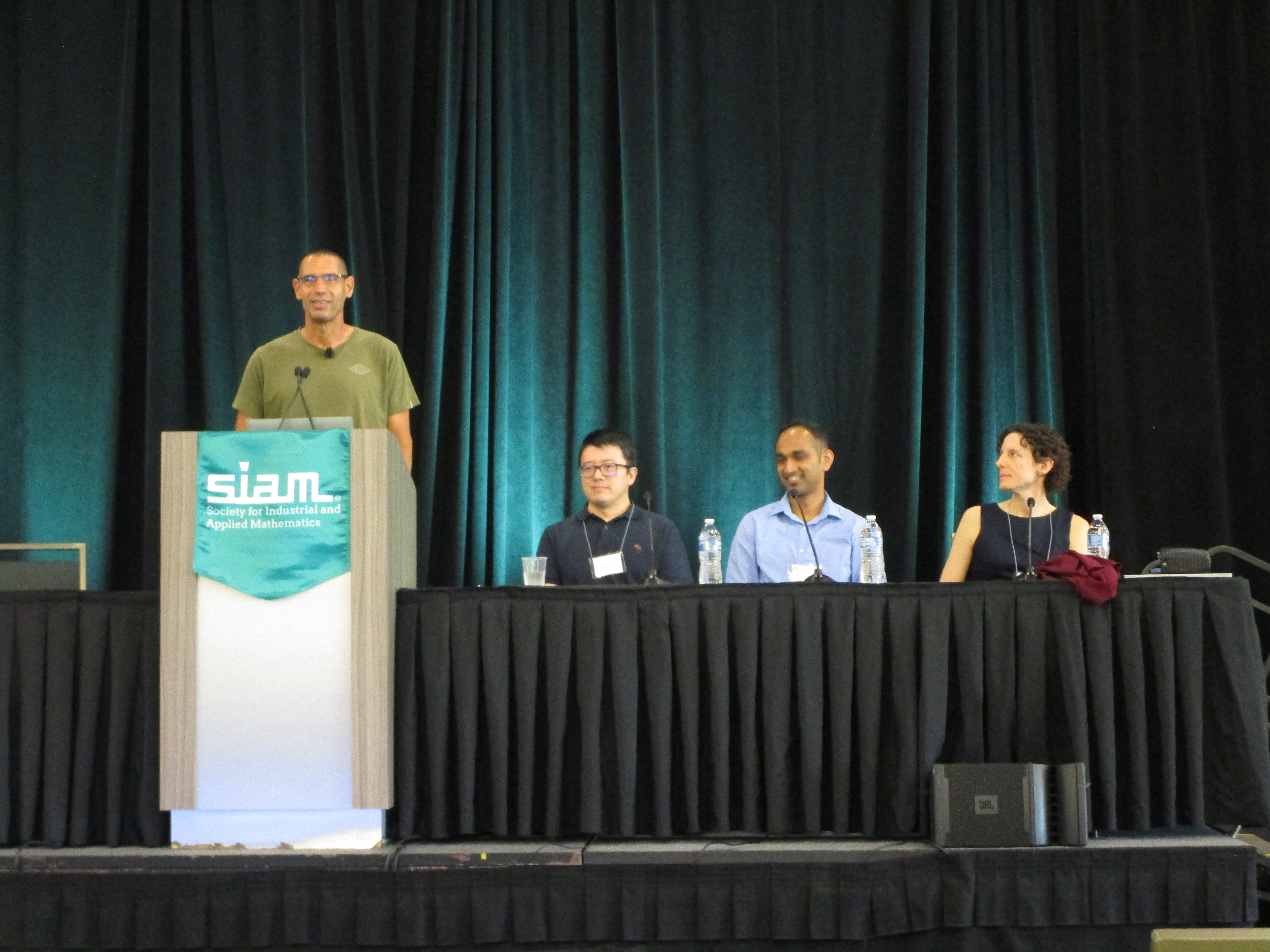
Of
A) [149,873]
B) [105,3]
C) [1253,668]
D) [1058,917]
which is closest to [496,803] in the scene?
[149,873]

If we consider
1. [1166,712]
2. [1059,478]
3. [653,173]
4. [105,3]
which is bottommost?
[1166,712]

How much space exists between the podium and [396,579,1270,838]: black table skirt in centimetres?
13

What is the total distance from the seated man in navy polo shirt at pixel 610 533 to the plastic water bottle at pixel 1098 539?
117cm

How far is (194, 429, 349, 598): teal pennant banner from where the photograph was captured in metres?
2.83

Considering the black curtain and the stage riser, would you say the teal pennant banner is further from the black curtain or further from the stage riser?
the black curtain

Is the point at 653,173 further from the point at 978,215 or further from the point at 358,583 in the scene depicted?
the point at 358,583

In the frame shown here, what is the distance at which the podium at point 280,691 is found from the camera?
281 centimetres

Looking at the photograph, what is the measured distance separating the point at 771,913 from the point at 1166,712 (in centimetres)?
99

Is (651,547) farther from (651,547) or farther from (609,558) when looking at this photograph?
(609,558)

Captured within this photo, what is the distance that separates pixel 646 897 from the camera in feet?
9.36

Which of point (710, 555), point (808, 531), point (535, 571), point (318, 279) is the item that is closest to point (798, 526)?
point (710, 555)

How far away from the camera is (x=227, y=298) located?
194 inches

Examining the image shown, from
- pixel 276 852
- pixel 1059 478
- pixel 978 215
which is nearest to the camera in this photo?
pixel 276 852

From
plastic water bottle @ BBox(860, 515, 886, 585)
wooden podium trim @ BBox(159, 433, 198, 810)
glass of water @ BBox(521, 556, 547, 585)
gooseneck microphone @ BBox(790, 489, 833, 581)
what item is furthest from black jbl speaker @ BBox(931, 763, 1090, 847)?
wooden podium trim @ BBox(159, 433, 198, 810)
